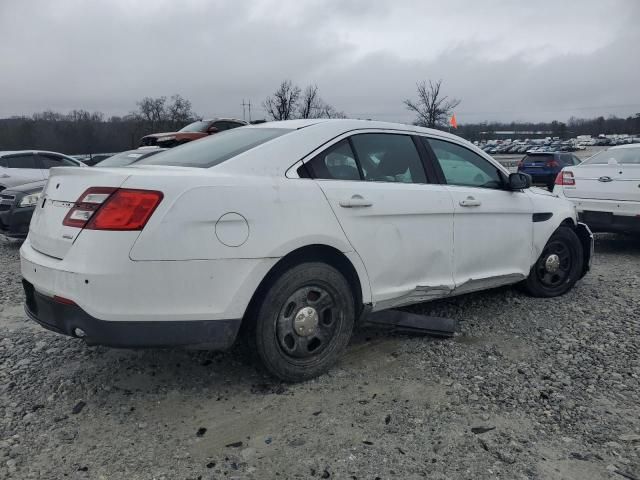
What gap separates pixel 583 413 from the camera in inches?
115

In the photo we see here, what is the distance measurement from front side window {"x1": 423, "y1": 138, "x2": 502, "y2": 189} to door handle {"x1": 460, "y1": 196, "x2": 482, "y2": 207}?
0.52 ft

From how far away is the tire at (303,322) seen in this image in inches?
117

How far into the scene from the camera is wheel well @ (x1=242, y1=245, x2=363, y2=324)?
2.98 meters

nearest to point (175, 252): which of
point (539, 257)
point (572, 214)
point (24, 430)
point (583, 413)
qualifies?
point (24, 430)

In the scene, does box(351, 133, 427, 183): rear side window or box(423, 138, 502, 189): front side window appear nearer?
box(351, 133, 427, 183): rear side window

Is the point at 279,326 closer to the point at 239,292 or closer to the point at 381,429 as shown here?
the point at 239,292

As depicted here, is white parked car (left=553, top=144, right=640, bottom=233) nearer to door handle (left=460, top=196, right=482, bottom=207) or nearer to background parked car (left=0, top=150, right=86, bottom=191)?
door handle (left=460, top=196, right=482, bottom=207)

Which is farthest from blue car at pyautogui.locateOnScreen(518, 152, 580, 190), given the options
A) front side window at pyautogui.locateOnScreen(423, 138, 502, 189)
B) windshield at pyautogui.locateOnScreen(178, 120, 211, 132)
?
front side window at pyautogui.locateOnScreen(423, 138, 502, 189)

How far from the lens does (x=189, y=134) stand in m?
13.2

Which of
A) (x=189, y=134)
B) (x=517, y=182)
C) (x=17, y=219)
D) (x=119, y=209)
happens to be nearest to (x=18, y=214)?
(x=17, y=219)

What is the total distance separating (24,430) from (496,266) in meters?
3.41

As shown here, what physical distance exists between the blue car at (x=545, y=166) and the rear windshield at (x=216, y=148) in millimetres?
17038

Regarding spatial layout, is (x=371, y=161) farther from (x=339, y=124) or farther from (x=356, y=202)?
(x=356, y=202)

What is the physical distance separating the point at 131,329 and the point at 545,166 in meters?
18.9
